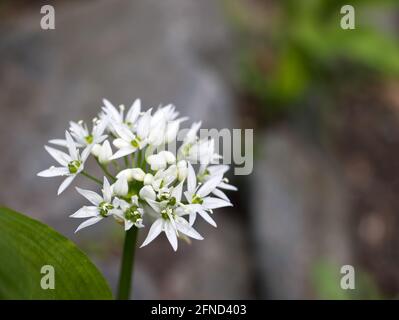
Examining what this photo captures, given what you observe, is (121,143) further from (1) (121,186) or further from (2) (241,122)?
(2) (241,122)

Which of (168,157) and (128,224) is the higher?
(168,157)

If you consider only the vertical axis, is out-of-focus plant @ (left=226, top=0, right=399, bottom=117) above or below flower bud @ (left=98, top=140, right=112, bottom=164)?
above

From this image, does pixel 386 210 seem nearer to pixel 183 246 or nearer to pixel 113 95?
pixel 183 246

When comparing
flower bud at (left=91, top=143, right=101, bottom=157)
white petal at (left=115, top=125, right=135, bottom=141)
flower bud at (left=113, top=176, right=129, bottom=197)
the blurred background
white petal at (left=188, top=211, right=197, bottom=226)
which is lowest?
white petal at (left=188, top=211, right=197, bottom=226)

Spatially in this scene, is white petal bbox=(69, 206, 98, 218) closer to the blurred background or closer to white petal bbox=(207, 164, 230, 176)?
white petal bbox=(207, 164, 230, 176)

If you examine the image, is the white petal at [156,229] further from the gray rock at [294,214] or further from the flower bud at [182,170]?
the gray rock at [294,214]

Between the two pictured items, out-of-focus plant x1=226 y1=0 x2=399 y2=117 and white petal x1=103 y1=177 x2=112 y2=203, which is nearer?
white petal x1=103 y1=177 x2=112 y2=203

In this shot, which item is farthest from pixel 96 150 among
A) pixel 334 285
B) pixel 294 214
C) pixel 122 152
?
pixel 294 214

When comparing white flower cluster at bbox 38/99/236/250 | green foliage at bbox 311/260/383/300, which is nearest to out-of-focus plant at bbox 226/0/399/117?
green foliage at bbox 311/260/383/300
